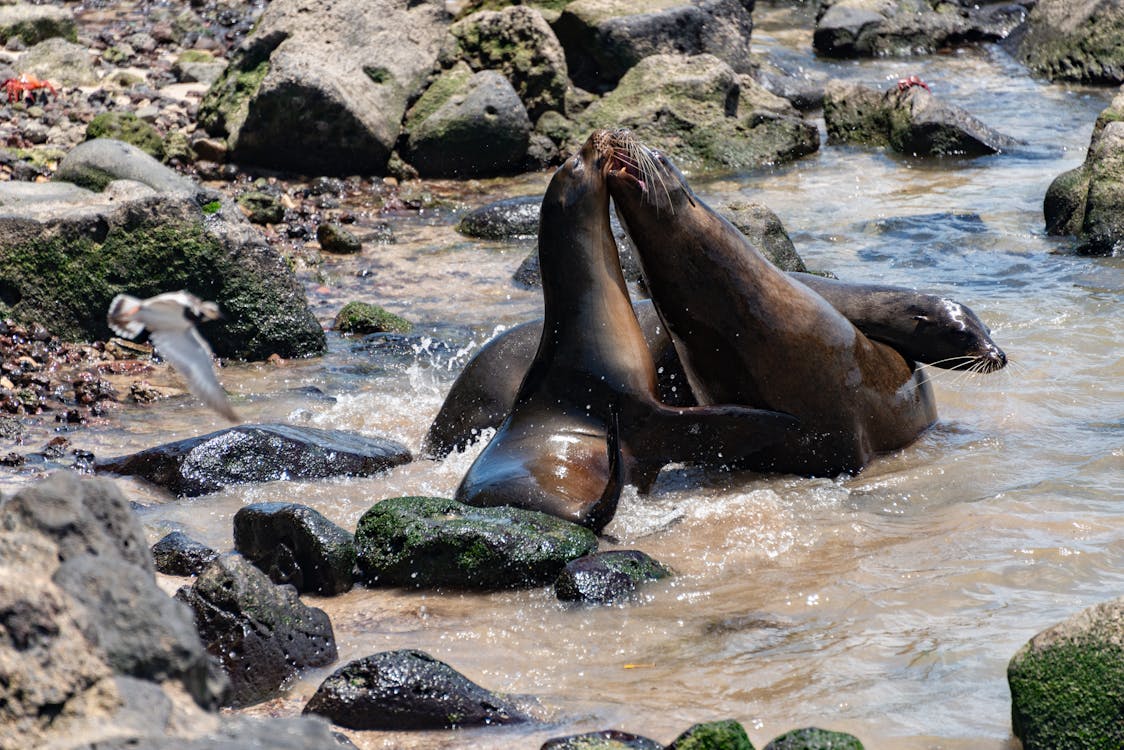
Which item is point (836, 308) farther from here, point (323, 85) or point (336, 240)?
point (323, 85)

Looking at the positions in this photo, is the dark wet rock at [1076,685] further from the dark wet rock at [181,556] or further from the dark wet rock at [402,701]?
the dark wet rock at [181,556]

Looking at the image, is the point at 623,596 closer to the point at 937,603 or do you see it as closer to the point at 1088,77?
the point at 937,603

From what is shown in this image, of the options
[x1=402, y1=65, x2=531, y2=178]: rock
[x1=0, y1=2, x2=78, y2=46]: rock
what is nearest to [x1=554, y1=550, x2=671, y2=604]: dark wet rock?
[x1=402, y1=65, x2=531, y2=178]: rock

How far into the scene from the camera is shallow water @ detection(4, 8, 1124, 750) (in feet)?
14.8

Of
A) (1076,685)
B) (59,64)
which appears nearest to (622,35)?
(59,64)

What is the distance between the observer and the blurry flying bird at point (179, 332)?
3.95 meters

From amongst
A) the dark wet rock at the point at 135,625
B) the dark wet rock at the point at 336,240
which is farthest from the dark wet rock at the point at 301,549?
the dark wet rock at the point at 336,240

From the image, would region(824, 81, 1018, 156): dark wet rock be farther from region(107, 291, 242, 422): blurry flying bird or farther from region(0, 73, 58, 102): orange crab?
region(107, 291, 242, 422): blurry flying bird

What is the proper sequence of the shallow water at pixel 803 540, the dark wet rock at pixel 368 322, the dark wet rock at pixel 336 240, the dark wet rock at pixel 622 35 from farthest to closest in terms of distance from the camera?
the dark wet rock at pixel 622 35 → the dark wet rock at pixel 336 240 → the dark wet rock at pixel 368 322 → the shallow water at pixel 803 540

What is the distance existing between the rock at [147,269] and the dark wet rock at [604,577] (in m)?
4.47

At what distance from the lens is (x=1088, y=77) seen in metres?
19.2

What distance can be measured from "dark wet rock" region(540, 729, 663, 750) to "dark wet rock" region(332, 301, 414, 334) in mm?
6246

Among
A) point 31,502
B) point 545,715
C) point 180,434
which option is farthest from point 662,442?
point 31,502

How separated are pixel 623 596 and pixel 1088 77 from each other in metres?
16.1
